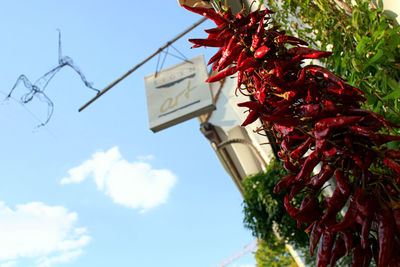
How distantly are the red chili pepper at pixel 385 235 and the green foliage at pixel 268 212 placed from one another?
4362mm

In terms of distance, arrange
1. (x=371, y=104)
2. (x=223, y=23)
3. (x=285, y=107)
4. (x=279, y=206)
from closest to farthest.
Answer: (x=285, y=107) → (x=223, y=23) → (x=371, y=104) → (x=279, y=206)

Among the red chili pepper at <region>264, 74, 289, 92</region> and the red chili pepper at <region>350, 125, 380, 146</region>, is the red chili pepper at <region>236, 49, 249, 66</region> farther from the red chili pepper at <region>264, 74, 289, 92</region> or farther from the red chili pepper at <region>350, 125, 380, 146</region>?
the red chili pepper at <region>350, 125, 380, 146</region>

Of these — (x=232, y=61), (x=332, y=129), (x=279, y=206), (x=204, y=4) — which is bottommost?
(x=279, y=206)

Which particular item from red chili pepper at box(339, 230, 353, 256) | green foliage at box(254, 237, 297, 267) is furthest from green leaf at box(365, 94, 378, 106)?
green foliage at box(254, 237, 297, 267)

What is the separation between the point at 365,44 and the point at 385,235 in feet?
3.60

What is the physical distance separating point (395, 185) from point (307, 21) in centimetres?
153

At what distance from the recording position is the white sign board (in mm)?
5082

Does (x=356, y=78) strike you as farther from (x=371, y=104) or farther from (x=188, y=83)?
(x=188, y=83)

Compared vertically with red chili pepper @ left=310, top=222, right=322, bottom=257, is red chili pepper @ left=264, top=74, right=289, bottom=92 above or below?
above

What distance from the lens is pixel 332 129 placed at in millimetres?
735

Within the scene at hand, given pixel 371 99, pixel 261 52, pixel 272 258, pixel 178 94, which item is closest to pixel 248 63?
pixel 261 52


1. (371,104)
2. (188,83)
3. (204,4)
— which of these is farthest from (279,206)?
(204,4)

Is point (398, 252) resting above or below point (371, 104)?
below

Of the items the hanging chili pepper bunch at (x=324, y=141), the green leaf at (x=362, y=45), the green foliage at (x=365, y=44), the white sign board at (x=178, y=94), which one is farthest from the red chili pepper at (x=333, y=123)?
the white sign board at (x=178, y=94)
